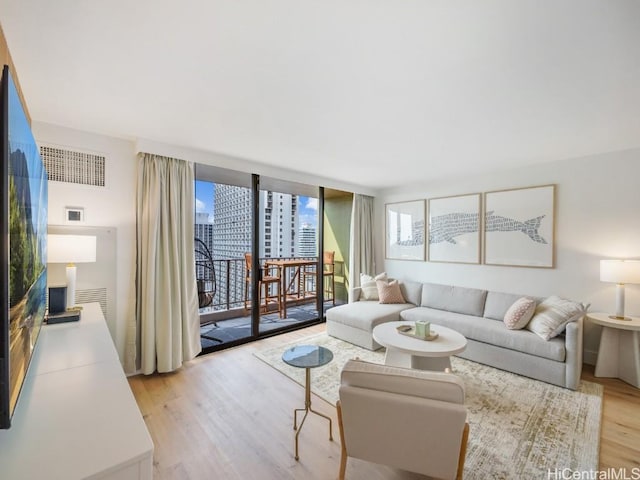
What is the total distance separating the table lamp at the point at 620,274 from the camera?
2.76 m

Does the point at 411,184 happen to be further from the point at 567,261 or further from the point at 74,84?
the point at 74,84

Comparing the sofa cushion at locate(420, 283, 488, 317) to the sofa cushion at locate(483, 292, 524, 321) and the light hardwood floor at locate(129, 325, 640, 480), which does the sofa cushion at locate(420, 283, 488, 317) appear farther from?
the light hardwood floor at locate(129, 325, 640, 480)

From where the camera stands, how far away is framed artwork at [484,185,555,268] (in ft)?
11.6

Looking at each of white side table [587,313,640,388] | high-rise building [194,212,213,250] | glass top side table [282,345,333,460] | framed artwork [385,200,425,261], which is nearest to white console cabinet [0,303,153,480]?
glass top side table [282,345,333,460]

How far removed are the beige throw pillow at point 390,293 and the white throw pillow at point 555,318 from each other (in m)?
1.66

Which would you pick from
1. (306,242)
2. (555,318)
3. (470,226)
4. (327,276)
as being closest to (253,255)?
(306,242)

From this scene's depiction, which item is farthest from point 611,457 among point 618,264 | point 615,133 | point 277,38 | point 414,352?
point 277,38

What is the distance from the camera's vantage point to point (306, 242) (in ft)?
18.2

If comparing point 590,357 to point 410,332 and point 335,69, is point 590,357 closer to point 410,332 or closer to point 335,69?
point 410,332

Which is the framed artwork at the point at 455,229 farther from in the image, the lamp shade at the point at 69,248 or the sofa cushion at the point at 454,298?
the lamp shade at the point at 69,248

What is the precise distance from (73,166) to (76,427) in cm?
262

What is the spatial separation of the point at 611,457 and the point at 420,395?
1.62m

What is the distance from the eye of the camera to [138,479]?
834mm

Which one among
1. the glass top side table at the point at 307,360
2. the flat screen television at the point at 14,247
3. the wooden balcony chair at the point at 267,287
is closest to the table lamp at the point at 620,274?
the glass top side table at the point at 307,360
